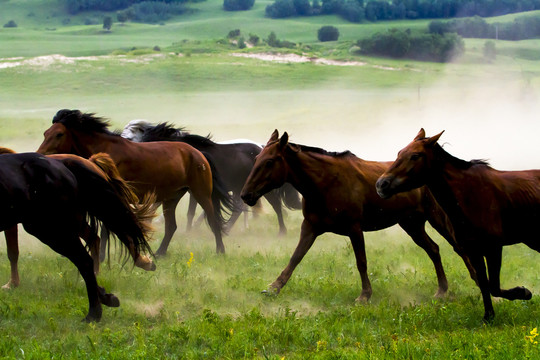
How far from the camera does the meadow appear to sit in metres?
7.02

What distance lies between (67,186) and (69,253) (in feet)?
2.22

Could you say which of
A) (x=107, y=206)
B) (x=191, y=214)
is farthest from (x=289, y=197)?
(x=107, y=206)

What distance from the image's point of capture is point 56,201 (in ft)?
25.0

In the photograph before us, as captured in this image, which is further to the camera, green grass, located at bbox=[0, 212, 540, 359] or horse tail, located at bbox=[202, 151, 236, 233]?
horse tail, located at bbox=[202, 151, 236, 233]

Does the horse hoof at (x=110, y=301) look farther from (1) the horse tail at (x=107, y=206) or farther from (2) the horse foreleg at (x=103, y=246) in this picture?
(2) the horse foreleg at (x=103, y=246)

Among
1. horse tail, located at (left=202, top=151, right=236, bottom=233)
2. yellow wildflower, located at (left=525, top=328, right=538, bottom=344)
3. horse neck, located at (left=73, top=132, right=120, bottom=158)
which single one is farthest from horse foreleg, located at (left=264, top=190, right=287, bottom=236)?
yellow wildflower, located at (left=525, top=328, right=538, bottom=344)

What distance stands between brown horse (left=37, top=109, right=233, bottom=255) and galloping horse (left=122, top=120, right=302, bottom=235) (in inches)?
32.8

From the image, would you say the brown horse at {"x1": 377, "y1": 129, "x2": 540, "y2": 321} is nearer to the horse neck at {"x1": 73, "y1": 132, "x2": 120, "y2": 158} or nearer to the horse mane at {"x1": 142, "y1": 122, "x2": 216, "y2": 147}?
the horse neck at {"x1": 73, "y1": 132, "x2": 120, "y2": 158}

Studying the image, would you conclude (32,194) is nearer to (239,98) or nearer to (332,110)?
(332,110)

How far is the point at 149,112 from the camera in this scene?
42312 mm

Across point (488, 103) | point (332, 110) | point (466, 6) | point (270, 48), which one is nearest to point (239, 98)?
point (332, 110)

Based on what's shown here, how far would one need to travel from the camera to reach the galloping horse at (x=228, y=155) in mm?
13234

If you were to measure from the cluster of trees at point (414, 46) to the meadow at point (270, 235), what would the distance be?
5.76ft

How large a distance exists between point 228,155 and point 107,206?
610 centimetres
